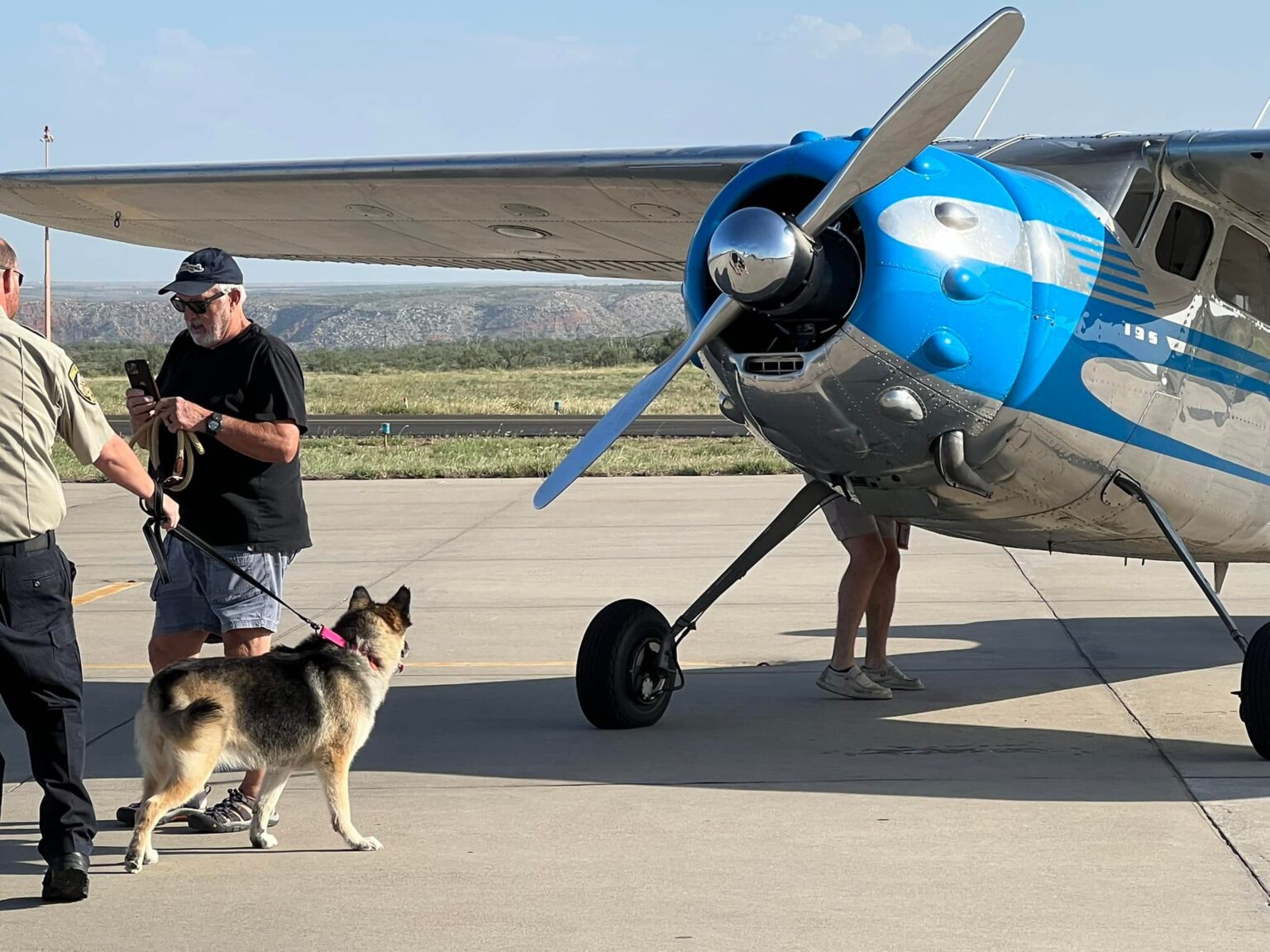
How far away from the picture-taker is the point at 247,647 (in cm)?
589

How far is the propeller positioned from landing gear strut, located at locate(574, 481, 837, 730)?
1581 millimetres

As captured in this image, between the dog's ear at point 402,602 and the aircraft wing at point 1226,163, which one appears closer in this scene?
the dog's ear at point 402,602

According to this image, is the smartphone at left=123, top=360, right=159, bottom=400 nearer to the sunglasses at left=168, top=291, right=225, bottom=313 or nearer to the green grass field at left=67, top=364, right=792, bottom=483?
the sunglasses at left=168, top=291, right=225, bottom=313

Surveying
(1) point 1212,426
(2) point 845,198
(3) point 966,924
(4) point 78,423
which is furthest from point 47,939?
(1) point 1212,426

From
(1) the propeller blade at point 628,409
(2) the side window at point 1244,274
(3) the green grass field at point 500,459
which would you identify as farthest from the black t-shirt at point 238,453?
(3) the green grass field at point 500,459

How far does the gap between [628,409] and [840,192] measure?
3.97 ft

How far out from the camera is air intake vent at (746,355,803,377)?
586cm

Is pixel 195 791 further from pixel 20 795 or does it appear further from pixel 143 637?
pixel 143 637

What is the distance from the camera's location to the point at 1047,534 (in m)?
6.95

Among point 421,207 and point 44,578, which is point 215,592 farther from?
point 421,207

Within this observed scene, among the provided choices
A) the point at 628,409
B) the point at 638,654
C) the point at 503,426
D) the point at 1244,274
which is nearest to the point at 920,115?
the point at 628,409

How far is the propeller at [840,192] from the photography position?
18.2 feet

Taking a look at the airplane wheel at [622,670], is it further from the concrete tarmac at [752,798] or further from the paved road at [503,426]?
the paved road at [503,426]

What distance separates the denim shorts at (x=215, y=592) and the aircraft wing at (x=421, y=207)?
11.2ft
